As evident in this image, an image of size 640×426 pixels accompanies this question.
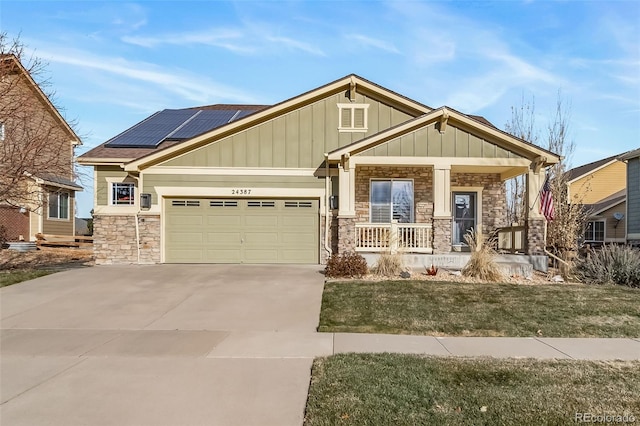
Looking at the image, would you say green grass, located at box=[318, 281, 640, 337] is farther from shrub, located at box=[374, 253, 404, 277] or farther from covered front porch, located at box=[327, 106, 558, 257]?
covered front porch, located at box=[327, 106, 558, 257]

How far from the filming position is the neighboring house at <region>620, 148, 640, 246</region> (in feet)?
64.6

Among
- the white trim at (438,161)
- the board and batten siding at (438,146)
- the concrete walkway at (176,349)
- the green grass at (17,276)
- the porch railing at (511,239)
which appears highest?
the board and batten siding at (438,146)

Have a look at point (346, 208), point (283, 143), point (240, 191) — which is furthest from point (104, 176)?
point (346, 208)

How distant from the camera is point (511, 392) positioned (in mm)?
4359

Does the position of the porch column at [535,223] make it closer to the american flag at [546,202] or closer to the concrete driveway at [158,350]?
the american flag at [546,202]

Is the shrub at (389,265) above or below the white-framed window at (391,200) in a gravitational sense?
below

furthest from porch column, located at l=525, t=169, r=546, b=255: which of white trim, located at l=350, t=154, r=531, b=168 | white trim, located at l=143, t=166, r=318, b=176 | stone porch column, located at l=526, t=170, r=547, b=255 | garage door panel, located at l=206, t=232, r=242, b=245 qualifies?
garage door panel, located at l=206, t=232, r=242, b=245

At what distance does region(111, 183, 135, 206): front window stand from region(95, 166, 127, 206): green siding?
0.22m

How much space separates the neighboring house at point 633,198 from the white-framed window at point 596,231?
7494 mm

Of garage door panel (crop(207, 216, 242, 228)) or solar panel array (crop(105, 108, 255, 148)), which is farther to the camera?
solar panel array (crop(105, 108, 255, 148))

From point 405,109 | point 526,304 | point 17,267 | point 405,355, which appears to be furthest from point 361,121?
point 17,267

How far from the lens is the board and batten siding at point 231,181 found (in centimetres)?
1434

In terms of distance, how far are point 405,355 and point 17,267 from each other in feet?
48.1

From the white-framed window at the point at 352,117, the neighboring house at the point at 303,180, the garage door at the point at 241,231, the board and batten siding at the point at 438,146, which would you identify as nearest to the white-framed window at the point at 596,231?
the neighboring house at the point at 303,180
